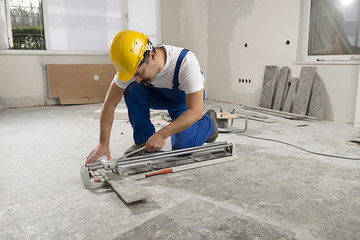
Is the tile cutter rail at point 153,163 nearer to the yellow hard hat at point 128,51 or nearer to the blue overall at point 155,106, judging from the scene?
the blue overall at point 155,106

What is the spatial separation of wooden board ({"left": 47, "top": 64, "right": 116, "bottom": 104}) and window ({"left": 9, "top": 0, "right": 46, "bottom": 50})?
50 cm

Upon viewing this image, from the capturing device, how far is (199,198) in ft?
4.72

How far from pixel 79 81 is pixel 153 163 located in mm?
3519

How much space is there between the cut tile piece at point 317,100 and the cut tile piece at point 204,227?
2.69 m

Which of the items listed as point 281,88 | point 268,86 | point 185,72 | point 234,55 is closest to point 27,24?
point 234,55

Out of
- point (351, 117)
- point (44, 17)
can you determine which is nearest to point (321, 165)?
point (351, 117)

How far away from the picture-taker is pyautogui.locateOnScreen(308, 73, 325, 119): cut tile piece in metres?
3.50

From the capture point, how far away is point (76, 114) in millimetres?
3984

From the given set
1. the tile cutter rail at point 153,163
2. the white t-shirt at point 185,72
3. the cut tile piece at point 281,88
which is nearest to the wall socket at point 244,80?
the cut tile piece at point 281,88

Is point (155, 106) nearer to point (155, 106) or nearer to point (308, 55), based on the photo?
point (155, 106)

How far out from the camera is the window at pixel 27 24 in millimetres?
4542

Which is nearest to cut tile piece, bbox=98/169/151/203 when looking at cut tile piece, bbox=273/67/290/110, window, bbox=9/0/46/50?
cut tile piece, bbox=273/67/290/110

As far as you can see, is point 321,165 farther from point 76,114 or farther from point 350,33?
point 76,114

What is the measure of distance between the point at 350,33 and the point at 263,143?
1.90 metres
